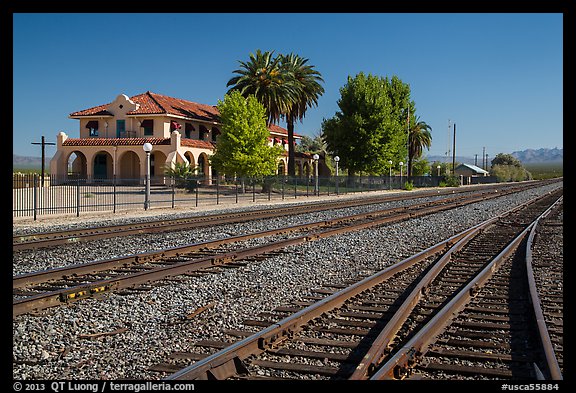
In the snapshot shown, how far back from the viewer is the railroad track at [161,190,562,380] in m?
5.50

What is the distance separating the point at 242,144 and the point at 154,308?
1636 inches

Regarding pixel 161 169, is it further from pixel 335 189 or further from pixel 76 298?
pixel 76 298

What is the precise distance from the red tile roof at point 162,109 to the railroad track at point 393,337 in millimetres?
50992

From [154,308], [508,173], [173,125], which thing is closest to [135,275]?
[154,308]

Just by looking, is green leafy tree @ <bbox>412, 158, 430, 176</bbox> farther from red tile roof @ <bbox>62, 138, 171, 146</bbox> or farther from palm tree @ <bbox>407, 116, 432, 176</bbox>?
red tile roof @ <bbox>62, 138, 171, 146</bbox>

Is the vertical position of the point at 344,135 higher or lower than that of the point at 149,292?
higher

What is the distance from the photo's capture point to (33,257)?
12.6 meters

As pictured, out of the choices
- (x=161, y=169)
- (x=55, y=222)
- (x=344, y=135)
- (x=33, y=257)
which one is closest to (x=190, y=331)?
(x=33, y=257)

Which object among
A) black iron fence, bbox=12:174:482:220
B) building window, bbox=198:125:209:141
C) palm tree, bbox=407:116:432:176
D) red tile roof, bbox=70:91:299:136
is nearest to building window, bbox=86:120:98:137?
red tile roof, bbox=70:91:299:136

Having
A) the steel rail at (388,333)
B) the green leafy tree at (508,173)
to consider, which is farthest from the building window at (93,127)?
the green leafy tree at (508,173)

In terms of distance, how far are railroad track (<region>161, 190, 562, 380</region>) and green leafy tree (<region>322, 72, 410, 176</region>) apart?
5675 cm

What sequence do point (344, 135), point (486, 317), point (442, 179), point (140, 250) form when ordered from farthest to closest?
point (442, 179) → point (344, 135) → point (140, 250) → point (486, 317)
